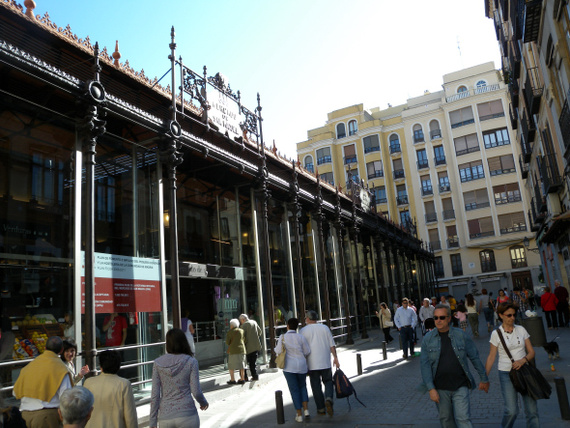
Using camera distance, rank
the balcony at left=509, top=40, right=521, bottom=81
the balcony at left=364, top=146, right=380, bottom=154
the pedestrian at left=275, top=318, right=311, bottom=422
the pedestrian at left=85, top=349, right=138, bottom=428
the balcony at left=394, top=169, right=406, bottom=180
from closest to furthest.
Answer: the pedestrian at left=85, top=349, right=138, bottom=428
the pedestrian at left=275, top=318, right=311, bottom=422
the balcony at left=509, top=40, right=521, bottom=81
the balcony at left=394, top=169, right=406, bottom=180
the balcony at left=364, top=146, right=380, bottom=154

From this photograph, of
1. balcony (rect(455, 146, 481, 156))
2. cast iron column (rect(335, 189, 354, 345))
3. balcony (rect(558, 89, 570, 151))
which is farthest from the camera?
balcony (rect(455, 146, 481, 156))

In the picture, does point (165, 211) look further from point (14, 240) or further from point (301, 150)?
point (301, 150)

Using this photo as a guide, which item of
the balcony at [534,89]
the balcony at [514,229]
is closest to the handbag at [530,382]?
the balcony at [534,89]

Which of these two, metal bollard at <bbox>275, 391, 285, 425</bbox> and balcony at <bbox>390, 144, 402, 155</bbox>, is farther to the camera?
balcony at <bbox>390, 144, 402, 155</bbox>

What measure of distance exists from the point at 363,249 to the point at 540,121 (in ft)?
33.5

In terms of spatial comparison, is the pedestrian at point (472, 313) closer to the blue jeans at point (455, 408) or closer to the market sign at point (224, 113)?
the market sign at point (224, 113)

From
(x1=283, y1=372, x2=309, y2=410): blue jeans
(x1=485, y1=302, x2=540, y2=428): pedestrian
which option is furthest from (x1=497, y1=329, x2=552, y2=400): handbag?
(x1=283, y1=372, x2=309, y2=410): blue jeans

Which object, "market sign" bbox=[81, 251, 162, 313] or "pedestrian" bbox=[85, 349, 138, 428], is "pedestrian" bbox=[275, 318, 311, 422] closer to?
"market sign" bbox=[81, 251, 162, 313]

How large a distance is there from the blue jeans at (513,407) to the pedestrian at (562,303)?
13855 mm

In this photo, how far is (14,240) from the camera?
8.40 metres

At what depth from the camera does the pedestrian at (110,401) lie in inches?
166

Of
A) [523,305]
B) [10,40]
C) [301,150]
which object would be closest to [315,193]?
[10,40]

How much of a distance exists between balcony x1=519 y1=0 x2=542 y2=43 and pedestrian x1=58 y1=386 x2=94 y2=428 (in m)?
14.9

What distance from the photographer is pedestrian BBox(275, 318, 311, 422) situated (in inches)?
303
